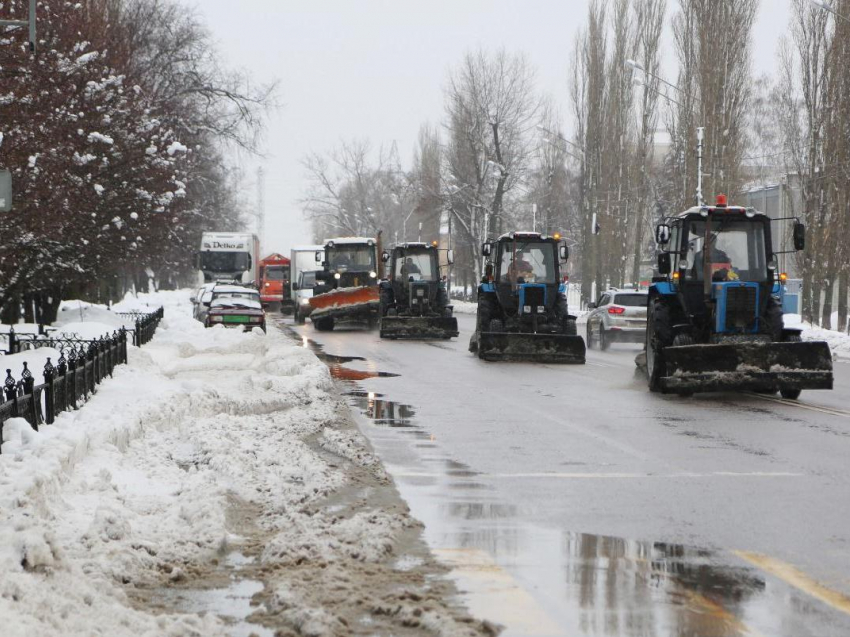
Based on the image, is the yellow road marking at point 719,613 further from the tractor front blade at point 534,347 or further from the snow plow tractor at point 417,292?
Answer: the snow plow tractor at point 417,292

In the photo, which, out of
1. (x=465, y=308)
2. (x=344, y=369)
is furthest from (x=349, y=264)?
(x=465, y=308)

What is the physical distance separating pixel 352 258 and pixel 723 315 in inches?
1060

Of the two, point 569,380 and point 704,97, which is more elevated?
point 704,97

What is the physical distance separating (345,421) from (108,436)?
12.9 feet

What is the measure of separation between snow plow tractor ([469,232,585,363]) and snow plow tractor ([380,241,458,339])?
623 cm

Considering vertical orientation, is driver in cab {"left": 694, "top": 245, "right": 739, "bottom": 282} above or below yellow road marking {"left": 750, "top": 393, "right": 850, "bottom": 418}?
above

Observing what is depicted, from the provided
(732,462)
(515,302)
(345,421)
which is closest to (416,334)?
(515,302)

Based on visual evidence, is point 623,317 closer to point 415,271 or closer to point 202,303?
point 415,271

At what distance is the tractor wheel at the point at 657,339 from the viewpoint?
17.4 metres

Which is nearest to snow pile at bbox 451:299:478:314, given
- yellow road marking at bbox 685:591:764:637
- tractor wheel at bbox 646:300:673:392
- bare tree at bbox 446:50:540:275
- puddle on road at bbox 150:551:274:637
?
bare tree at bbox 446:50:540:275

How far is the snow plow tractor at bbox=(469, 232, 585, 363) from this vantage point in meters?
25.2

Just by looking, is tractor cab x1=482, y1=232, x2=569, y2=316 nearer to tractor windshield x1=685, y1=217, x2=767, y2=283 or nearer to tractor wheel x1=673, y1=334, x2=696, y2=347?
tractor windshield x1=685, y1=217, x2=767, y2=283

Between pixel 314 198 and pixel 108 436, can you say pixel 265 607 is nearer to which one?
pixel 108 436

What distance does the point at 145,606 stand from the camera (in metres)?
5.83
